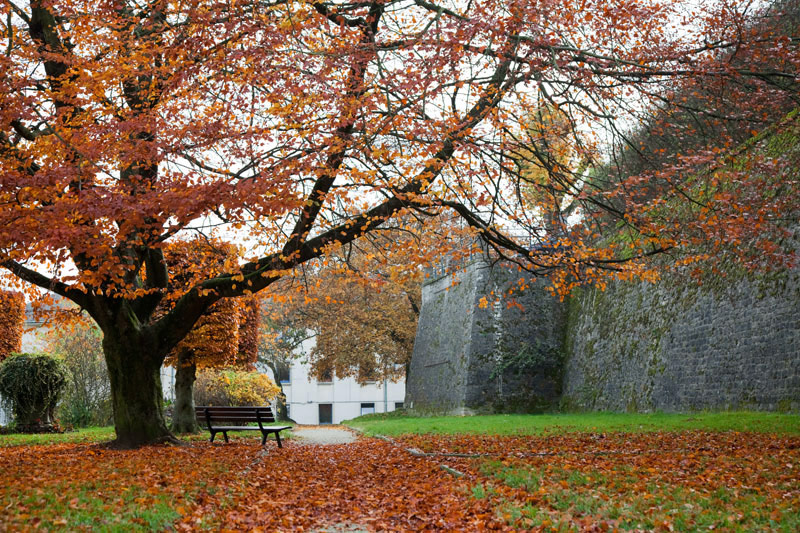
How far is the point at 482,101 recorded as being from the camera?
974 cm

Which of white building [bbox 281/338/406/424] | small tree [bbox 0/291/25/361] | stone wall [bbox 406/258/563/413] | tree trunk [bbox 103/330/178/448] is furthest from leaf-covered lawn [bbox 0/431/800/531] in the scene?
white building [bbox 281/338/406/424]

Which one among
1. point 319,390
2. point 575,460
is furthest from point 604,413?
point 319,390

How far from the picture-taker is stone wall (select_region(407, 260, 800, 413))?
13125 millimetres

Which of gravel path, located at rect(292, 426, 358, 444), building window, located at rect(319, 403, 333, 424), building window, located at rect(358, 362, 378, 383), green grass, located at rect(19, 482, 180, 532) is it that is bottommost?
building window, located at rect(319, 403, 333, 424)

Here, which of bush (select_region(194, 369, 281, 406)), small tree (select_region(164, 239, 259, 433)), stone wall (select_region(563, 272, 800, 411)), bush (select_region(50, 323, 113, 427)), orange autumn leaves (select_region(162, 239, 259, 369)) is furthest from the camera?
bush (select_region(194, 369, 281, 406))

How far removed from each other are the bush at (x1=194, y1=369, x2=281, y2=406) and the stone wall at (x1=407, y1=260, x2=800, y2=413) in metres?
6.90

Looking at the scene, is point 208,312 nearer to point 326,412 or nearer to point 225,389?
point 225,389

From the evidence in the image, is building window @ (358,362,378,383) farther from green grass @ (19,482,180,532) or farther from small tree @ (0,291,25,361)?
green grass @ (19,482,180,532)

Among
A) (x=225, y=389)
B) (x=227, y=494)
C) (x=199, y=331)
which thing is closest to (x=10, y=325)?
(x=225, y=389)

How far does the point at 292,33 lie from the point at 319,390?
1649 inches

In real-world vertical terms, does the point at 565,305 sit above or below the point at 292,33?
below

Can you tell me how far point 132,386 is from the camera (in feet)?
36.7

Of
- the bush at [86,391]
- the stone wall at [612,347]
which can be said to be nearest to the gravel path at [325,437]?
the stone wall at [612,347]

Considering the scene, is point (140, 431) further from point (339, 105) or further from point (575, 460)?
point (575, 460)
